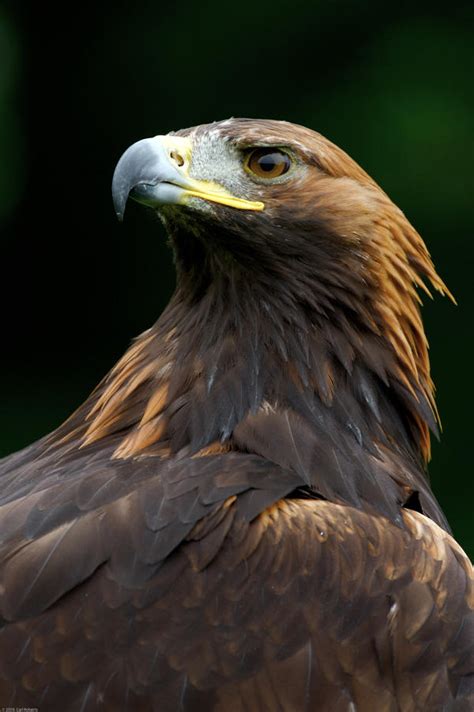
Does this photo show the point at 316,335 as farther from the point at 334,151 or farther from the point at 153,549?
the point at 153,549

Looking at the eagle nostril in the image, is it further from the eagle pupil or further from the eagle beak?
the eagle pupil

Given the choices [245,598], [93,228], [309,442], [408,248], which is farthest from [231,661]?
[93,228]

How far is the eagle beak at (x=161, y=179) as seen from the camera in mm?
2732

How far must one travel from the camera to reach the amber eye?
290 centimetres

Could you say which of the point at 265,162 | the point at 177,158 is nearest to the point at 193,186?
the point at 177,158

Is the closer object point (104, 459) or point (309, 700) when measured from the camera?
point (309, 700)

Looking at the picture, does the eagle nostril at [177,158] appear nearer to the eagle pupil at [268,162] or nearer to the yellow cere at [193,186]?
the yellow cere at [193,186]

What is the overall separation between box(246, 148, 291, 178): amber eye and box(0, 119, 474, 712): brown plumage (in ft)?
0.07

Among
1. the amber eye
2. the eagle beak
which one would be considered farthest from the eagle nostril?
the amber eye

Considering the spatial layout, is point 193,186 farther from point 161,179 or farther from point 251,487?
point 251,487

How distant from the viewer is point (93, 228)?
5.70 meters

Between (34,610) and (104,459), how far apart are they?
0.42 metres

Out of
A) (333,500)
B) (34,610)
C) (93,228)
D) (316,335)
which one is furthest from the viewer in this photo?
(93,228)

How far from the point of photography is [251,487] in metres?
2.55
